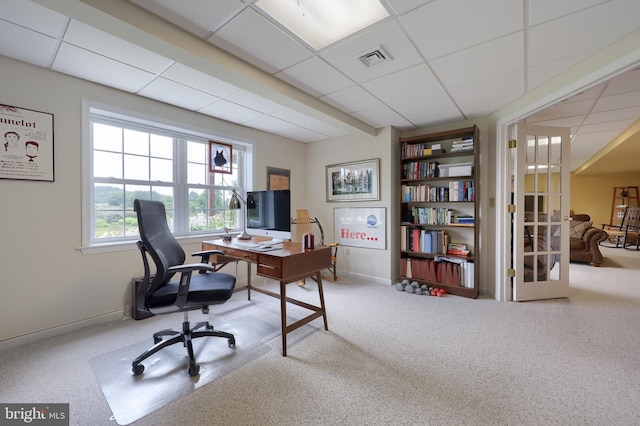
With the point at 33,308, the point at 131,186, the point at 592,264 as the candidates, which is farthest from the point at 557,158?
the point at 33,308

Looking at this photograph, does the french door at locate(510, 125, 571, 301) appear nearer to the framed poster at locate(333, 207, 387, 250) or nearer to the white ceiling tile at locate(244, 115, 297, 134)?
the framed poster at locate(333, 207, 387, 250)

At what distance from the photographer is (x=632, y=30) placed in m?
1.76

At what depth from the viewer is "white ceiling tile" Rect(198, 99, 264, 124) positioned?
3.05 meters

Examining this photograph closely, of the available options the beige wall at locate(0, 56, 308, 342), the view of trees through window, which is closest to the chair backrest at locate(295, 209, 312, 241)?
the view of trees through window

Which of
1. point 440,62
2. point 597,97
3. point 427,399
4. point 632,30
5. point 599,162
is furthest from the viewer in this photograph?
point 599,162

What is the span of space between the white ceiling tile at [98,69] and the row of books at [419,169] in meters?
3.26

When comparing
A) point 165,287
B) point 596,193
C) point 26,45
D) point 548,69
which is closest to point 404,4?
point 548,69

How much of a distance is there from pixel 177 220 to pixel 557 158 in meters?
4.75

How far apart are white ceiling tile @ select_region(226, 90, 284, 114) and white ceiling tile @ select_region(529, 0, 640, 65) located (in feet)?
7.61

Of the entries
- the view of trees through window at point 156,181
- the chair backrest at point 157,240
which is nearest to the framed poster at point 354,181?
the view of trees through window at point 156,181

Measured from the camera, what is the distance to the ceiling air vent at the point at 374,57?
6.55 feet

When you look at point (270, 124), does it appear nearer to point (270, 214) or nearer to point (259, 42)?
point (270, 214)

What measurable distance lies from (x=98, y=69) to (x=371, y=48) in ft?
7.59

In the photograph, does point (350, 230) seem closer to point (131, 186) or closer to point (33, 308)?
point (131, 186)
